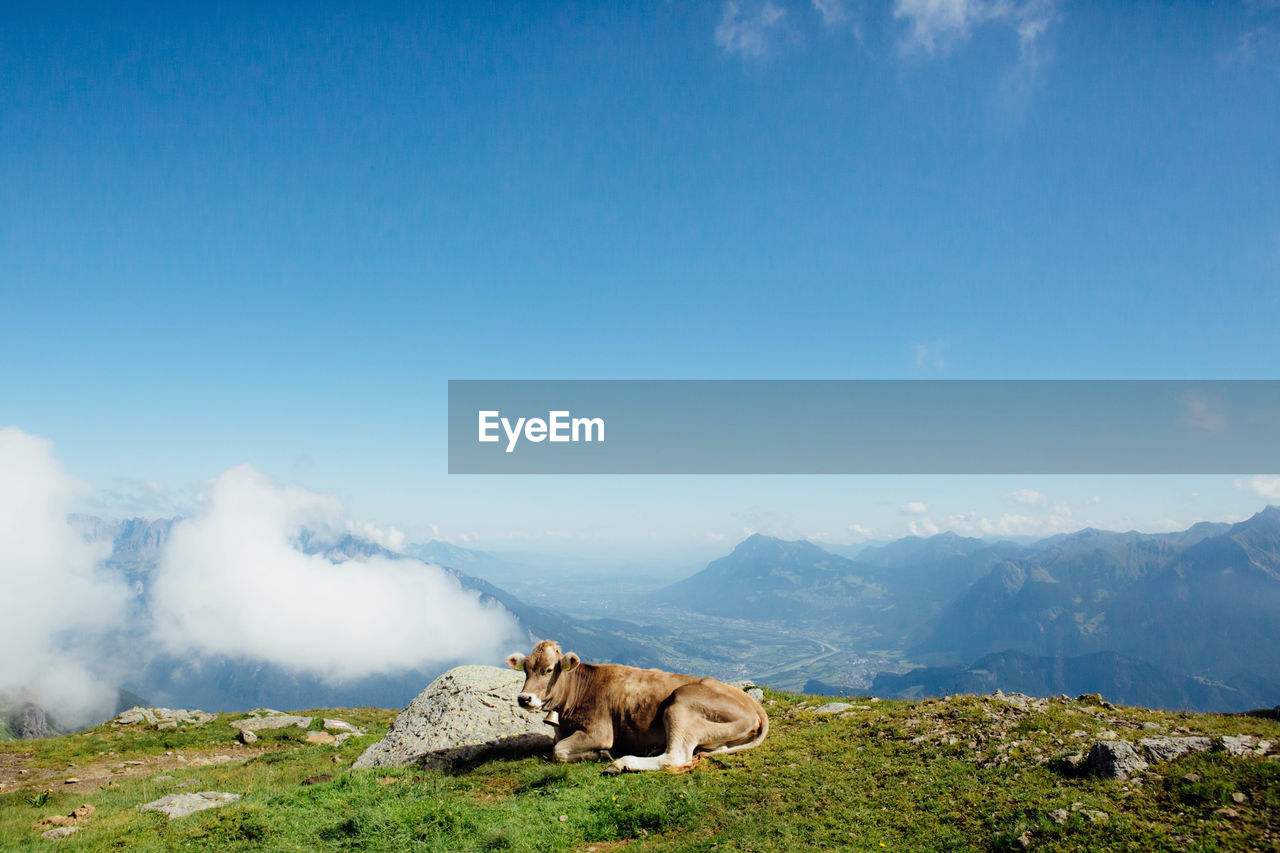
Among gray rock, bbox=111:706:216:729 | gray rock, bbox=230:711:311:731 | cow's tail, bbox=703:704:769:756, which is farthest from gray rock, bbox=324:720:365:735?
cow's tail, bbox=703:704:769:756

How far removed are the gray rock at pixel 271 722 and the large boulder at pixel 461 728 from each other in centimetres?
1510

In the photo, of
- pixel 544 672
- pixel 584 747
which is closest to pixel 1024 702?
pixel 584 747

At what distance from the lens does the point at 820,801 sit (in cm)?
943

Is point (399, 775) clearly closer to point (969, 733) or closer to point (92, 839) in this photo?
point (92, 839)

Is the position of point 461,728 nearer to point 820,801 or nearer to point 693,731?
point 693,731

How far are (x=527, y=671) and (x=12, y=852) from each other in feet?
29.9

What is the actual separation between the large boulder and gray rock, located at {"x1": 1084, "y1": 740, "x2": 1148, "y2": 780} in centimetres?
1080

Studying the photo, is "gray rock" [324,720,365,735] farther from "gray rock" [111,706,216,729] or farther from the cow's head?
the cow's head

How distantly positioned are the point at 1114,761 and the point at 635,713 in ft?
27.6

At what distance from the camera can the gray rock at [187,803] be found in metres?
12.1

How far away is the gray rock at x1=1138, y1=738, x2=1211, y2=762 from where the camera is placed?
349 inches

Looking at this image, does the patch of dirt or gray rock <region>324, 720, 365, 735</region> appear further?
gray rock <region>324, 720, 365, 735</region>

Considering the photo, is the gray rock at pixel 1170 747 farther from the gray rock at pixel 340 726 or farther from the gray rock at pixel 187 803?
the gray rock at pixel 340 726

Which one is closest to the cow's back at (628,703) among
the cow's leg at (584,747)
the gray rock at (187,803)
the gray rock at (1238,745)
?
the cow's leg at (584,747)
